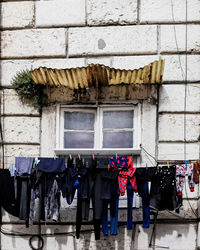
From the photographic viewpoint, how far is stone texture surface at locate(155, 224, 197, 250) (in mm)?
4949

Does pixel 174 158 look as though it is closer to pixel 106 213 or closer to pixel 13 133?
pixel 106 213

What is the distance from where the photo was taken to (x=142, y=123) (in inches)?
203

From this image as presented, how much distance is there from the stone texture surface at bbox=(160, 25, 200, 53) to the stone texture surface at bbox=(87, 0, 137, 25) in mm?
600

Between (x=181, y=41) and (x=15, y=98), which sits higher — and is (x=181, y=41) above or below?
above

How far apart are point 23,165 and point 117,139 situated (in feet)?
5.21

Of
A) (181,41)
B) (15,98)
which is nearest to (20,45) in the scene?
(15,98)

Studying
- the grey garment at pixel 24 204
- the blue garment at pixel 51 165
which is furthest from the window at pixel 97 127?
the grey garment at pixel 24 204

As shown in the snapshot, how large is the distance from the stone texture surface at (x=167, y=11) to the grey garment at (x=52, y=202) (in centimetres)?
310

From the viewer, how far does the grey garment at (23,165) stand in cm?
470

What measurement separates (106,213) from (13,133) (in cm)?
204

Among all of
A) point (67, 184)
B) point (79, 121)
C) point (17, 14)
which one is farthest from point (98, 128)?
point (17, 14)

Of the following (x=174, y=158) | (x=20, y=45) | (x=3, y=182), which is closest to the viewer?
(x=3, y=182)

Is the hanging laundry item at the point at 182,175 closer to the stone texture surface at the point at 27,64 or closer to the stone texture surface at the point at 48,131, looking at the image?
the stone texture surface at the point at 48,131

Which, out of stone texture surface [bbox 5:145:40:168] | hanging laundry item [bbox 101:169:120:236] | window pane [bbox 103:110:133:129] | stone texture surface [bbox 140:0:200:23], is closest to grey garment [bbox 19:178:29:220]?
→ stone texture surface [bbox 5:145:40:168]
